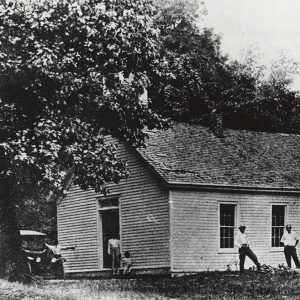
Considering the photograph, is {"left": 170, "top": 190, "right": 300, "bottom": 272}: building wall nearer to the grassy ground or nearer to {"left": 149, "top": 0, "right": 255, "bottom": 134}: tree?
the grassy ground

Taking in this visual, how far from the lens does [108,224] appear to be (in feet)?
90.2

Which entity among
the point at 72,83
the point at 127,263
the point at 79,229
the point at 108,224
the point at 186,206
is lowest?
the point at 127,263

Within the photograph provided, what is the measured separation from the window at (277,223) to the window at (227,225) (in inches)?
81.2

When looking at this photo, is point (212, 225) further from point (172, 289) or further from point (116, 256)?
point (172, 289)

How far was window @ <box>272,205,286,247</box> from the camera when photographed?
2705 cm

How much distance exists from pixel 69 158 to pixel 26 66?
2.81 m

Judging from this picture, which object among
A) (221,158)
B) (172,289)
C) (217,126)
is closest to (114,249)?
(221,158)

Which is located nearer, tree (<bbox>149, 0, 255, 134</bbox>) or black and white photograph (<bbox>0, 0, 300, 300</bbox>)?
black and white photograph (<bbox>0, 0, 300, 300</bbox>)

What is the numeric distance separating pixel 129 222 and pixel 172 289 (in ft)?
26.4

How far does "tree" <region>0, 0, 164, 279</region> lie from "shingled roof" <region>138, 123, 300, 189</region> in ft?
14.0

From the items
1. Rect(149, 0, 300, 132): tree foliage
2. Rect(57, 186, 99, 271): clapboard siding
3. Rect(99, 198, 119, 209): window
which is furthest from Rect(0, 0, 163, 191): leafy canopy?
Rect(149, 0, 300, 132): tree foliage

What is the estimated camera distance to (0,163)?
17828mm

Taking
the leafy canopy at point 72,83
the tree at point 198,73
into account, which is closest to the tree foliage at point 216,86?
the tree at point 198,73

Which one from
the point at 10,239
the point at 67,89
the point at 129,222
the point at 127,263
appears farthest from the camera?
the point at 129,222
